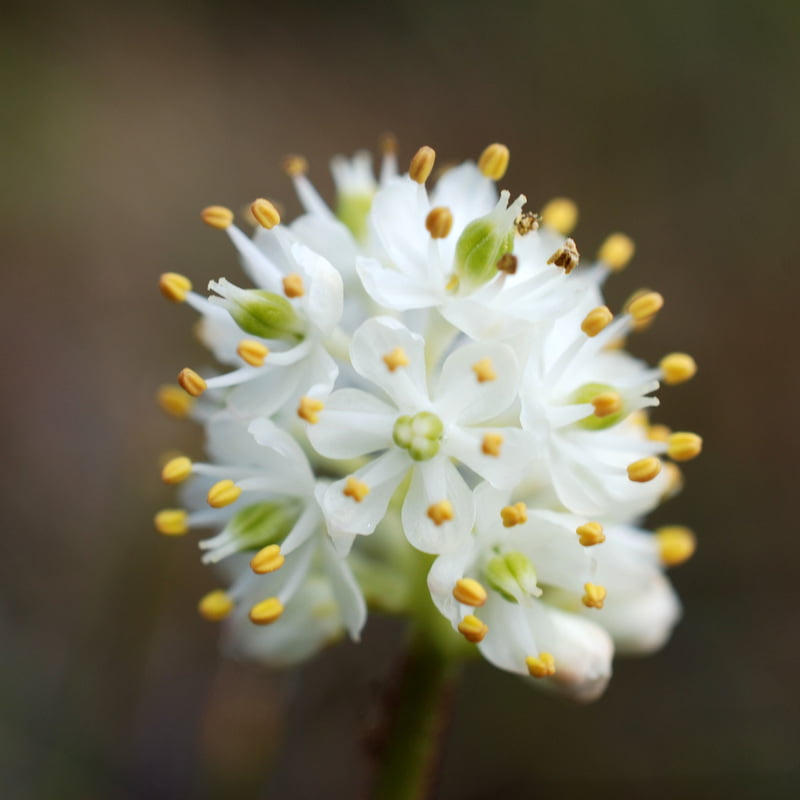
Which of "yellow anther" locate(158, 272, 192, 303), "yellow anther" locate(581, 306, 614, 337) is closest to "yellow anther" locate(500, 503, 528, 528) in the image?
"yellow anther" locate(581, 306, 614, 337)

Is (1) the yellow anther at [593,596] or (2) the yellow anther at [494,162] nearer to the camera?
(1) the yellow anther at [593,596]

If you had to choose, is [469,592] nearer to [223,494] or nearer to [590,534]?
[590,534]

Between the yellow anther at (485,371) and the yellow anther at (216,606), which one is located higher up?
the yellow anther at (485,371)

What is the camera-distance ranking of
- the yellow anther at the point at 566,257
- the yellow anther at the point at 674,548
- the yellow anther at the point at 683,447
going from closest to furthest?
the yellow anther at the point at 566,257 → the yellow anther at the point at 683,447 → the yellow anther at the point at 674,548

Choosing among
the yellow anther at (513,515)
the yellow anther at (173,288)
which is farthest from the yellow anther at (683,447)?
the yellow anther at (173,288)

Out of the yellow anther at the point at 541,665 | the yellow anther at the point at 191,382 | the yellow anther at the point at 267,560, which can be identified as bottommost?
the yellow anther at the point at 541,665

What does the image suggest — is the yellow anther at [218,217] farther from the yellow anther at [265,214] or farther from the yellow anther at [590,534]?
the yellow anther at [590,534]

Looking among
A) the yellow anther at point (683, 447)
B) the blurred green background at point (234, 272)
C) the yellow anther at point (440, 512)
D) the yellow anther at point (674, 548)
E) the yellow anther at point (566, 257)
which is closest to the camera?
the yellow anther at point (440, 512)

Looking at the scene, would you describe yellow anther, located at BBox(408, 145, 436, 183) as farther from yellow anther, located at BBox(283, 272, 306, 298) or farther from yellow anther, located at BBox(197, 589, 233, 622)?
yellow anther, located at BBox(197, 589, 233, 622)
